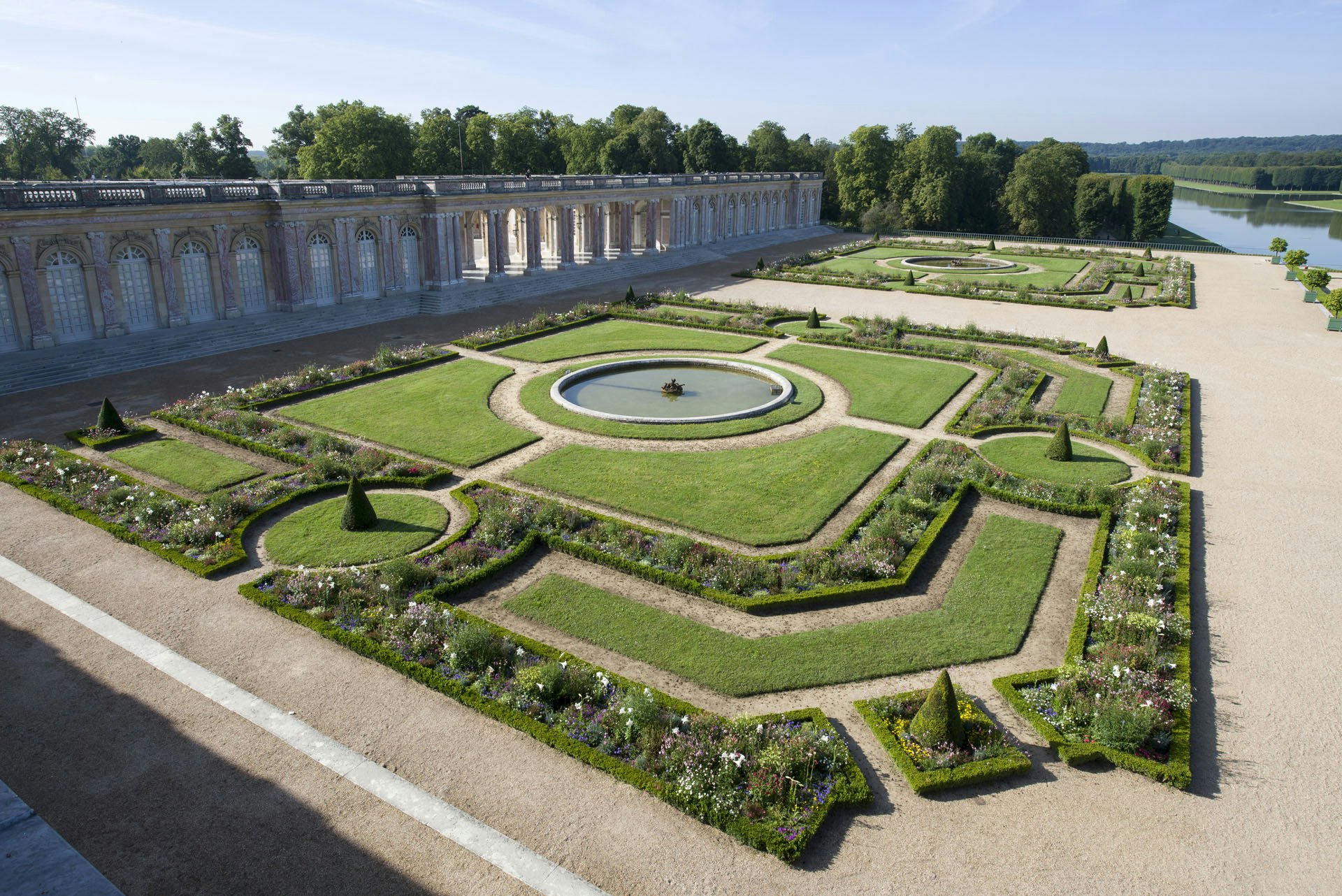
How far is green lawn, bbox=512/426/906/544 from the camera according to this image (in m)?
23.0

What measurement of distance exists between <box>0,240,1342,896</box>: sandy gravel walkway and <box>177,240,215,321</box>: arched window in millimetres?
25200

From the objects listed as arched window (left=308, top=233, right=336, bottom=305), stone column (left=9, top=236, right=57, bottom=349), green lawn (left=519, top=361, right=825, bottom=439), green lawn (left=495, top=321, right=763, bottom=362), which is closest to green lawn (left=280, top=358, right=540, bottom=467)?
green lawn (left=519, top=361, right=825, bottom=439)

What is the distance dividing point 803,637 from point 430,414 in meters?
19.0

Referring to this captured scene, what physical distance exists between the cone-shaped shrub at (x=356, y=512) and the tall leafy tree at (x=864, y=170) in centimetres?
9791

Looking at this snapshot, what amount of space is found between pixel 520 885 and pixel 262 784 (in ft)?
15.8

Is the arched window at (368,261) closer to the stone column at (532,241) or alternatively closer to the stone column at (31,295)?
the stone column at (532,241)

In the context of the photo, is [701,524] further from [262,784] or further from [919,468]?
[262,784]

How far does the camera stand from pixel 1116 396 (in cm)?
3566

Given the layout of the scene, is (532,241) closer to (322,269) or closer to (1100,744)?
(322,269)

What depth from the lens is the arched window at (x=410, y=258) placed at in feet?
174

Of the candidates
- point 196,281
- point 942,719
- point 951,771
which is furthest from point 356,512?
point 196,281

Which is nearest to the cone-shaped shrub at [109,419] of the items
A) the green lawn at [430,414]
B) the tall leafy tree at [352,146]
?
the green lawn at [430,414]

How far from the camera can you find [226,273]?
43531mm

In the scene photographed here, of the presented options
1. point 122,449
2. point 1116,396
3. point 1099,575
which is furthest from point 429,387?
point 1116,396
